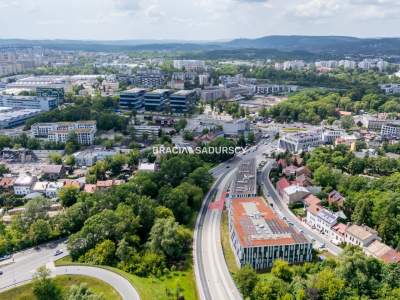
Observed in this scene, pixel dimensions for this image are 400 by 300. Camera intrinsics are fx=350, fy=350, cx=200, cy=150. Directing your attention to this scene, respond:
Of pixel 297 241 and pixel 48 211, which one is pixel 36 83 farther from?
pixel 297 241

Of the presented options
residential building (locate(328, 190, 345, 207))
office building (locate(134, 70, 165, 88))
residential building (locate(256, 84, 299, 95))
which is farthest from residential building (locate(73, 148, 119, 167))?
residential building (locate(256, 84, 299, 95))

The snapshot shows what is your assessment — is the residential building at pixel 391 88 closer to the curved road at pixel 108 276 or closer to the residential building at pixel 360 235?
the residential building at pixel 360 235

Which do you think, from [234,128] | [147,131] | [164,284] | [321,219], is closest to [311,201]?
[321,219]

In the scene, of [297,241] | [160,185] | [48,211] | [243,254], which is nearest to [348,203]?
[297,241]

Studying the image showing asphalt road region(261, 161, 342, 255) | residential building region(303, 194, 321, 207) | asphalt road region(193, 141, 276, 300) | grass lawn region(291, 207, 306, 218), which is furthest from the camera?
residential building region(303, 194, 321, 207)

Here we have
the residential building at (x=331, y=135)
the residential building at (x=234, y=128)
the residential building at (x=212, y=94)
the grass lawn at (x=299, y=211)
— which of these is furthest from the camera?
the residential building at (x=212, y=94)

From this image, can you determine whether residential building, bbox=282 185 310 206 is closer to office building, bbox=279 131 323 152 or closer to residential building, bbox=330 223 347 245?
residential building, bbox=330 223 347 245

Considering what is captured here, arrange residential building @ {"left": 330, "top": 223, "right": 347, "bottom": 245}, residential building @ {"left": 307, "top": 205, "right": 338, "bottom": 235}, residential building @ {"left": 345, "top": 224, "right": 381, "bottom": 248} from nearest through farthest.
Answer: residential building @ {"left": 345, "top": 224, "right": 381, "bottom": 248} → residential building @ {"left": 330, "top": 223, "right": 347, "bottom": 245} → residential building @ {"left": 307, "top": 205, "right": 338, "bottom": 235}

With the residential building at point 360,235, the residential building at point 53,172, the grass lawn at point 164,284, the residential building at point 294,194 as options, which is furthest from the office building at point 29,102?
the residential building at point 360,235
